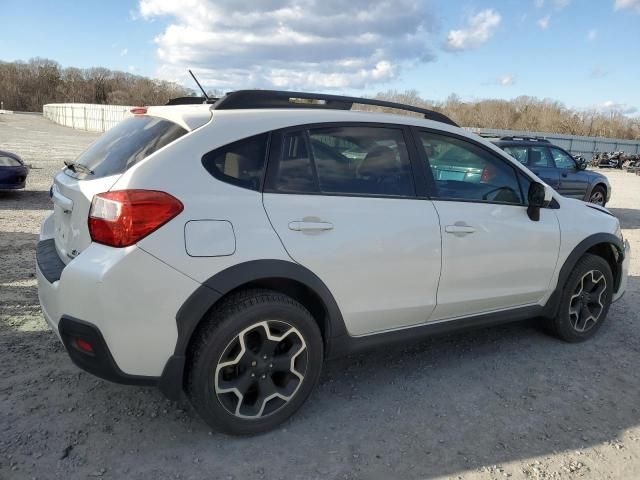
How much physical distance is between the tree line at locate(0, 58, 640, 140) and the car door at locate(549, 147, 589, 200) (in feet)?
174

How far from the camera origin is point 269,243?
2.70 meters

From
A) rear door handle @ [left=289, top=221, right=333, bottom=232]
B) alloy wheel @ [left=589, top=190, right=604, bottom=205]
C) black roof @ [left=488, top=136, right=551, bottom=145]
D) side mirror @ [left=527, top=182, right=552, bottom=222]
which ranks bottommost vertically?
alloy wheel @ [left=589, top=190, right=604, bottom=205]

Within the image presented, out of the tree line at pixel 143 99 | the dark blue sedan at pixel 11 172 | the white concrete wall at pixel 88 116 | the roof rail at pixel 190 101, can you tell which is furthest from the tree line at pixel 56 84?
the roof rail at pixel 190 101

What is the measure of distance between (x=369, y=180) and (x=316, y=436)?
4.90ft

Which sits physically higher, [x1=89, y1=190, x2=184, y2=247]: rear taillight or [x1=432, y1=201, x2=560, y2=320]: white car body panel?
[x1=89, y1=190, x2=184, y2=247]: rear taillight

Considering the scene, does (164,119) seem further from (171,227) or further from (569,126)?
(569,126)

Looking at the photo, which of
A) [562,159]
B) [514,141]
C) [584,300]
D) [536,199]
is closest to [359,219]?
[536,199]

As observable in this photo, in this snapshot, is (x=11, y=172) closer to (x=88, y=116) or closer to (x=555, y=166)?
(x=555, y=166)

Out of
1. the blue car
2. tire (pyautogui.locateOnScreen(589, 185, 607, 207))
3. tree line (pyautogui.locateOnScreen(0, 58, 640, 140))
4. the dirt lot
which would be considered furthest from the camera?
tree line (pyautogui.locateOnScreen(0, 58, 640, 140))

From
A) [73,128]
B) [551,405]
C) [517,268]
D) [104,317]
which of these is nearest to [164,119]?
[104,317]

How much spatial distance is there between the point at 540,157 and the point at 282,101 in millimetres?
9103

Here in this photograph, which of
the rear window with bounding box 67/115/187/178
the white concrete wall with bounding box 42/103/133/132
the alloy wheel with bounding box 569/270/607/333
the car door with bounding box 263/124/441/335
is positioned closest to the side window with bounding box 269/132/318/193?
the car door with bounding box 263/124/441/335

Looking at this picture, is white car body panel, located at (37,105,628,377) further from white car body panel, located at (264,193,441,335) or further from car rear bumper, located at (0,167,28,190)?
car rear bumper, located at (0,167,28,190)

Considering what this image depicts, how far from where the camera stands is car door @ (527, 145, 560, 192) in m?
10.7
